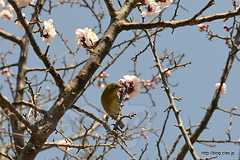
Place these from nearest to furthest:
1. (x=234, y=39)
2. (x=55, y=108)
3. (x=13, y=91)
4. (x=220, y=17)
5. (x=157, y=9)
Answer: (x=220, y=17) < (x=55, y=108) < (x=157, y=9) < (x=234, y=39) < (x=13, y=91)

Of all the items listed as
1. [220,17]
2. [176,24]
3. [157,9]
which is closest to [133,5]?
[157,9]

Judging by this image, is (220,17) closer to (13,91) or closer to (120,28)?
(120,28)

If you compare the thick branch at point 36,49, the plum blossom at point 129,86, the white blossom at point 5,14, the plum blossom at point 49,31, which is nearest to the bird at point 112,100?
the plum blossom at point 129,86

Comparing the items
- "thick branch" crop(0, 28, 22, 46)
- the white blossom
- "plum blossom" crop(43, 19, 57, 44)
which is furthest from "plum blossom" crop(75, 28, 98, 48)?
the white blossom

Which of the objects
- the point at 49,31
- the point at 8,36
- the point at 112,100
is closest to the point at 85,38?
the point at 49,31

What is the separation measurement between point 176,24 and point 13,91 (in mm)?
2745

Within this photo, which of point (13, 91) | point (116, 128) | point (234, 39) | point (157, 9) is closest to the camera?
point (116, 128)

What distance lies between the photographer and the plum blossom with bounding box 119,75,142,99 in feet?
10.2

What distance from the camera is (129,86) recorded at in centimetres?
314

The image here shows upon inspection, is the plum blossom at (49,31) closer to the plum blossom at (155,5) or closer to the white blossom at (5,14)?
the plum blossom at (155,5)

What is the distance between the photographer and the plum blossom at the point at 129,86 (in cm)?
311

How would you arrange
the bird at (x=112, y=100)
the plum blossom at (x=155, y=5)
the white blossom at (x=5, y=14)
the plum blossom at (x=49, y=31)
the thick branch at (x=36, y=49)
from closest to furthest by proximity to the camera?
the thick branch at (x=36, y=49) < the bird at (x=112, y=100) < the plum blossom at (x=155, y=5) < the plum blossom at (x=49, y=31) < the white blossom at (x=5, y=14)

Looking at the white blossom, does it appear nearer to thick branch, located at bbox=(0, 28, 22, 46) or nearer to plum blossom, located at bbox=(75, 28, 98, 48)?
thick branch, located at bbox=(0, 28, 22, 46)

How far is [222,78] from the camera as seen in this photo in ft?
11.4
